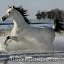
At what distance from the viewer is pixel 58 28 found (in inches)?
470

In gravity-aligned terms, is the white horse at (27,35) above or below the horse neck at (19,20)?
below

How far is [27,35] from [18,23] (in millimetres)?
563

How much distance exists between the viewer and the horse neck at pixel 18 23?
9.73 m

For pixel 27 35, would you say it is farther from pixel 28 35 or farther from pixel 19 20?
pixel 19 20

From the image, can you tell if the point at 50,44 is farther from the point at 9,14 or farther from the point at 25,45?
the point at 9,14

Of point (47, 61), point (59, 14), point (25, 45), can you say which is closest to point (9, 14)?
point (25, 45)

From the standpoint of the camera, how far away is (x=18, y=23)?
9945 mm

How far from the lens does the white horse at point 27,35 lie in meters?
9.69

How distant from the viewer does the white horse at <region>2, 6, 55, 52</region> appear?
382 inches

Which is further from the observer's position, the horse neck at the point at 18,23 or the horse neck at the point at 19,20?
the horse neck at the point at 19,20

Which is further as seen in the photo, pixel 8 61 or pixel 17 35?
pixel 17 35

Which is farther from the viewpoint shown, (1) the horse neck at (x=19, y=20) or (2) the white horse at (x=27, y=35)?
(1) the horse neck at (x=19, y=20)

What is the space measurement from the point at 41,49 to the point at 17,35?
0.94 m

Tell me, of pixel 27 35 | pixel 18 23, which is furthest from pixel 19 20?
pixel 27 35
